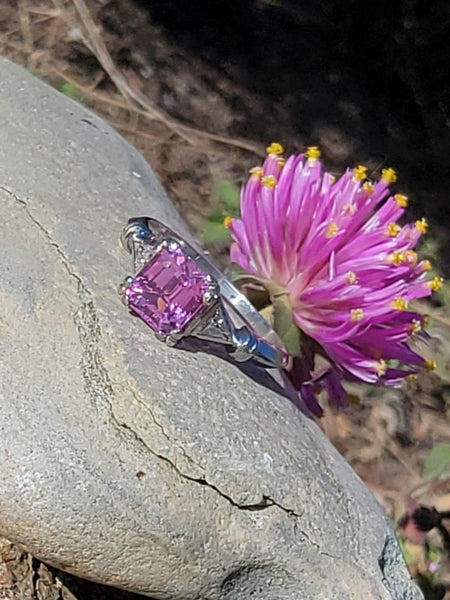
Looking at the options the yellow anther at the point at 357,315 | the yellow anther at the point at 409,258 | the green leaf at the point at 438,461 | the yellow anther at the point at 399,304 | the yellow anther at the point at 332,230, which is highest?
the yellow anther at the point at 332,230

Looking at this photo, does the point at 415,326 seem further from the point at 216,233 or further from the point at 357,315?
the point at 216,233

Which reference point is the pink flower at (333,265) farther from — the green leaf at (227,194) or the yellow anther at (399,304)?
the green leaf at (227,194)

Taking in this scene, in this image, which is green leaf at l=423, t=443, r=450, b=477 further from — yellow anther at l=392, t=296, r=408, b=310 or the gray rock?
yellow anther at l=392, t=296, r=408, b=310

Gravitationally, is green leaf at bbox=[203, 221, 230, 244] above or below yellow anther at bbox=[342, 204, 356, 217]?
below

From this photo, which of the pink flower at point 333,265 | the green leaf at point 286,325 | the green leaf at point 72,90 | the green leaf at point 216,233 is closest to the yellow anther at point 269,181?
the pink flower at point 333,265

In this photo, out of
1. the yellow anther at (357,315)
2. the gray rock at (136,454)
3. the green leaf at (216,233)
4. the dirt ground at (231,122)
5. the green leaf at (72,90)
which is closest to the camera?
the gray rock at (136,454)

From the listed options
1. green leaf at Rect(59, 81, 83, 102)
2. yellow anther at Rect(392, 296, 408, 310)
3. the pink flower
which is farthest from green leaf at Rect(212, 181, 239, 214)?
yellow anther at Rect(392, 296, 408, 310)

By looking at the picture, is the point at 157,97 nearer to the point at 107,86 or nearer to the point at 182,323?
the point at 107,86
